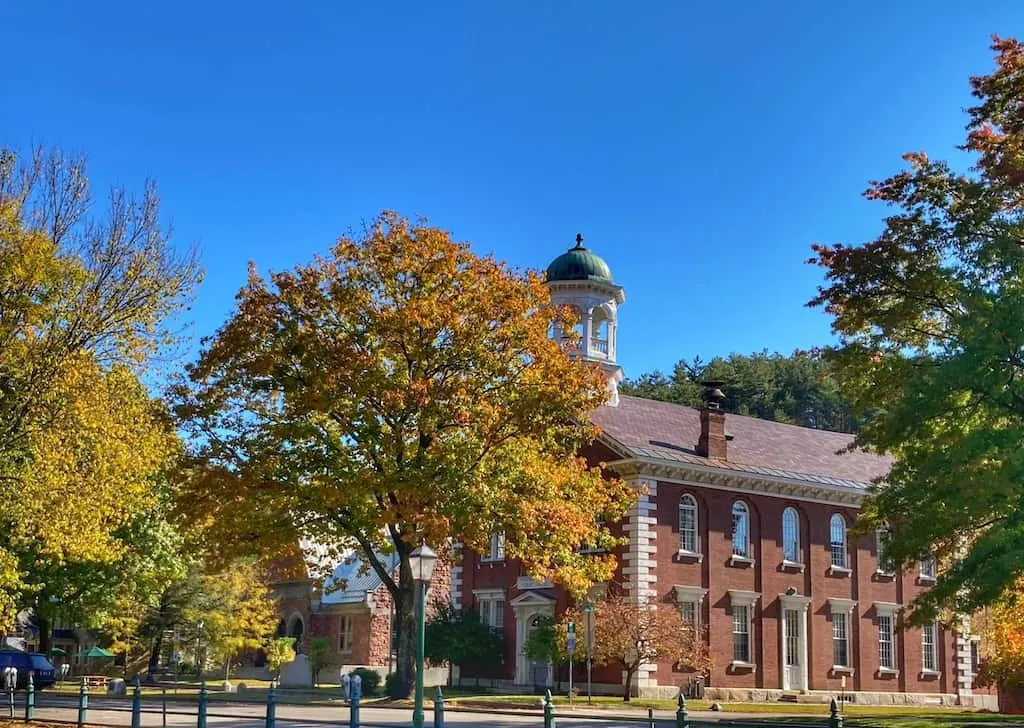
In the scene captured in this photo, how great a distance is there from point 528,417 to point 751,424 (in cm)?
2423

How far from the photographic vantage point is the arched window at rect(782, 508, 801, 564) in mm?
46562

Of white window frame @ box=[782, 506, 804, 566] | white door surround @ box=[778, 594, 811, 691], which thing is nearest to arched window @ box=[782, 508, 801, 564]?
white window frame @ box=[782, 506, 804, 566]

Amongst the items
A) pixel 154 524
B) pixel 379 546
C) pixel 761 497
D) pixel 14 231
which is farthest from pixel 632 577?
pixel 14 231

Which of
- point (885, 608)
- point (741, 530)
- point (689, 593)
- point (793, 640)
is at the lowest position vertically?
point (793, 640)

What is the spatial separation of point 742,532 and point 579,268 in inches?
501

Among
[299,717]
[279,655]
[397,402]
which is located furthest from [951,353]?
[279,655]

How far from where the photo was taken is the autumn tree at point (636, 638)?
38375 millimetres

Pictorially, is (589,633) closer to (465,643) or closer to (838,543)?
(465,643)

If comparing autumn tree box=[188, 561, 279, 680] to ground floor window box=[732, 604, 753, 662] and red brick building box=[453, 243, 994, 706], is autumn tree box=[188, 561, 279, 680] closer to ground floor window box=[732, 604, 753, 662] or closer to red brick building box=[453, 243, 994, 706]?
red brick building box=[453, 243, 994, 706]

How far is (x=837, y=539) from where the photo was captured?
159 feet

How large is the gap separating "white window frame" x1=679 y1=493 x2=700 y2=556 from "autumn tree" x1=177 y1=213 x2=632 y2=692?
11621mm

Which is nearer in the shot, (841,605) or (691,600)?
(691,600)

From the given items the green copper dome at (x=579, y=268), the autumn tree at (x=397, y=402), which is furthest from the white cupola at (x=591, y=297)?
the autumn tree at (x=397, y=402)

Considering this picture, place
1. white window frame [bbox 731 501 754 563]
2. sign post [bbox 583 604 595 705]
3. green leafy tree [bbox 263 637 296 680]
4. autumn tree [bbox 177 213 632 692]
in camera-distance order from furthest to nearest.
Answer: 1. green leafy tree [bbox 263 637 296 680]
2. white window frame [bbox 731 501 754 563]
3. sign post [bbox 583 604 595 705]
4. autumn tree [bbox 177 213 632 692]
